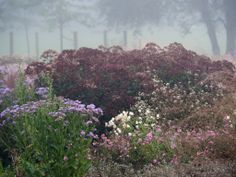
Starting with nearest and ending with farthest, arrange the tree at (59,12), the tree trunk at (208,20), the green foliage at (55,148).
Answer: the green foliage at (55,148) < the tree trunk at (208,20) < the tree at (59,12)

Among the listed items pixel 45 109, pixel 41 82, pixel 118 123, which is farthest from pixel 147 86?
pixel 45 109

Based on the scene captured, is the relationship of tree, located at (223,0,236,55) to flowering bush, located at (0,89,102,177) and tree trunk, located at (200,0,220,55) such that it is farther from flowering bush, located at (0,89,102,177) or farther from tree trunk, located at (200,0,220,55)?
flowering bush, located at (0,89,102,177)

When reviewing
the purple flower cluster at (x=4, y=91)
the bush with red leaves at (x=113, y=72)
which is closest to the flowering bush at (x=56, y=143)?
the purple flower cluster at (x=4, y=91)

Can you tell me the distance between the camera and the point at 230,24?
1609 inches

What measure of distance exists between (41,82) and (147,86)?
2.91 meters

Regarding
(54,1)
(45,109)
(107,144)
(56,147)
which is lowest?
(107,144)

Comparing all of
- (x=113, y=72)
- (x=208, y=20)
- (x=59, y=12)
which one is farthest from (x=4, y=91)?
(x=59, y=12)

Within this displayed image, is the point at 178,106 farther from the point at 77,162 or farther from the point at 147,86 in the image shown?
the point at 77,162

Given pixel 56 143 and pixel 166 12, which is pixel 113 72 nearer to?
pixel 56 143

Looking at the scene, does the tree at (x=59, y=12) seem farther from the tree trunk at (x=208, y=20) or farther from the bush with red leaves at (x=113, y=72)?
the bush with red leaves at (x=113, y=72)

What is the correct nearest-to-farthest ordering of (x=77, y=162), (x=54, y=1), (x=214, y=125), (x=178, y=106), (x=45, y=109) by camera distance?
(x=77, y=162) → (x=45, y=109) → (x=214, y=125) → (x=178, y=106) → (x=54, y=1)

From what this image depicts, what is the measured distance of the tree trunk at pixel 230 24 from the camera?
4038 centimetres

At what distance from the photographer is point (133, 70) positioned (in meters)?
12.8

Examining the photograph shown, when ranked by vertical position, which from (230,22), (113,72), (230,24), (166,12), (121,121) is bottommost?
(121,121)
